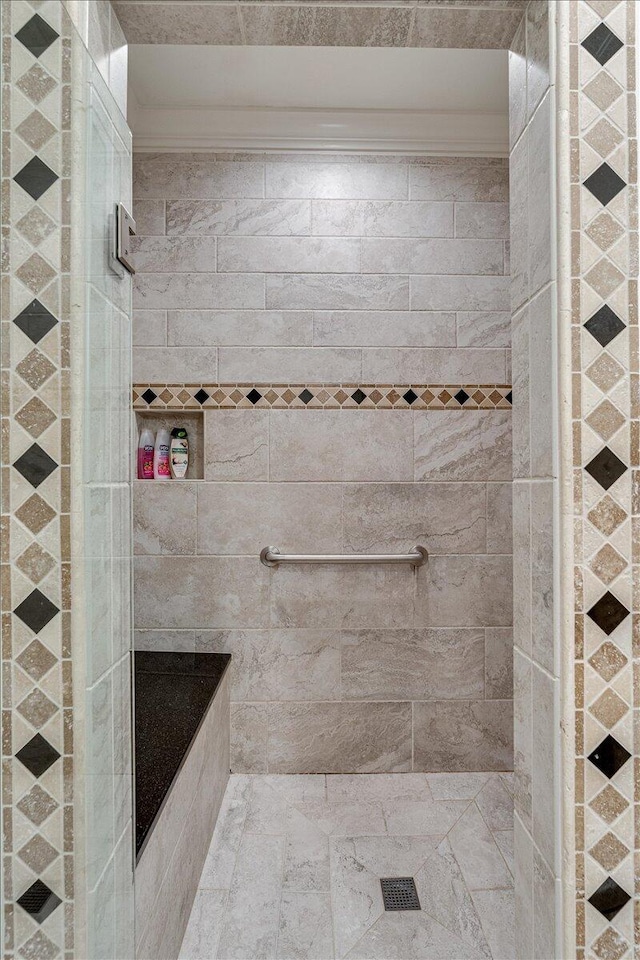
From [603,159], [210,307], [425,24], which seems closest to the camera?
[603,159]

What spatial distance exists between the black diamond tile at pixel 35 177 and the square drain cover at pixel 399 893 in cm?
180

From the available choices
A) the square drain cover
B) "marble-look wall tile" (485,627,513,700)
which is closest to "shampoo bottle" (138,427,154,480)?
"marble-look wall tile" (485,627,513,700)

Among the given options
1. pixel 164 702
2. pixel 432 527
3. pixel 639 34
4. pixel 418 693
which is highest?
pixel 639 34

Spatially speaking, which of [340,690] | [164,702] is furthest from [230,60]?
[340,690]

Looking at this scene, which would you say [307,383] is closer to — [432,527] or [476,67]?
[432,527]

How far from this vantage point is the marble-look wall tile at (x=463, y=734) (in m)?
2.40

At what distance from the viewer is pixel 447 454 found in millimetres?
2402

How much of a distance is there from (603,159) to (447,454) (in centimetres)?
160

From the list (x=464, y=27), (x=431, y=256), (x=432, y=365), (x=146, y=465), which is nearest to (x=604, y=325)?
(x=464, y=27)

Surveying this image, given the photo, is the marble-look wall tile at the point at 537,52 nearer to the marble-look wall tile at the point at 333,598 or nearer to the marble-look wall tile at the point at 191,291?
the marble-look wall tile at the point at 191,291

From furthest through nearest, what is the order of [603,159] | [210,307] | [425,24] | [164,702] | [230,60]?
1. [210,307]
2. [230,60]
3. [164,702]
4. [425,24]
5. [603,159]

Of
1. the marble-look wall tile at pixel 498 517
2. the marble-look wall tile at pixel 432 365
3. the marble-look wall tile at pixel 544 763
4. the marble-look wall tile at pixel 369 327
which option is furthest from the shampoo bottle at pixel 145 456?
the marble-look wall tile at pixel 544 763

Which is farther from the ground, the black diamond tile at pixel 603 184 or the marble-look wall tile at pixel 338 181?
the marble-look wall tile at pixel 338 181

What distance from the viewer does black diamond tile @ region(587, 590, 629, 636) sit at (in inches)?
33.1
